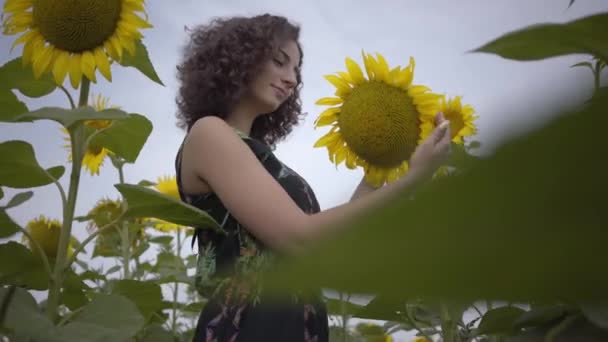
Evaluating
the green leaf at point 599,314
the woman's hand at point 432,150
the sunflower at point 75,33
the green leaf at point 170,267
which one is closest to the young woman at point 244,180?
the woman's hand at point 432,150

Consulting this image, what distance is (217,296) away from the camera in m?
1.07

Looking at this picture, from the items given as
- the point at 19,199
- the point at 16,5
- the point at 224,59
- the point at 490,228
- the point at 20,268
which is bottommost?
the point at 490,228

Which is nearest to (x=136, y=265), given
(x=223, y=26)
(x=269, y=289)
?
(x=223, y=26)

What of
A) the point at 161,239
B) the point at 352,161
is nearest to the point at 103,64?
the point at 352,161

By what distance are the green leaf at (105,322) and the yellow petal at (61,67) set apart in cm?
40

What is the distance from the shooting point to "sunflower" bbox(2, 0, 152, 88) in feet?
3.05

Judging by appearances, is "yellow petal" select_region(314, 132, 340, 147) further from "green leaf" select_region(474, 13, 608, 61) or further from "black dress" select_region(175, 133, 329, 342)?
"green leaf" select_region(474, 13, 608, 61)

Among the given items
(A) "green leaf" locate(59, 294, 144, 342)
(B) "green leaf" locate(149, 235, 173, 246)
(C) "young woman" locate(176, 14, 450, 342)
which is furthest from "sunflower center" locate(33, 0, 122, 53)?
(B) "green leaf" locate(149, 235, 173, 246)

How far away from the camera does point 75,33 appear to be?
3.09 feet

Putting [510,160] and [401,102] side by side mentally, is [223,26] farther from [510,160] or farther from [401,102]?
[510,160]

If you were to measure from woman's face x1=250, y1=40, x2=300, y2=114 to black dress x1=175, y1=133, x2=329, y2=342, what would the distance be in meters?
0.16

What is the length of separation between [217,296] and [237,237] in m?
0.12

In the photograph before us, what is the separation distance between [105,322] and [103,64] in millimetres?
453

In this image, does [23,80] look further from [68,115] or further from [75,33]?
[68,115]
